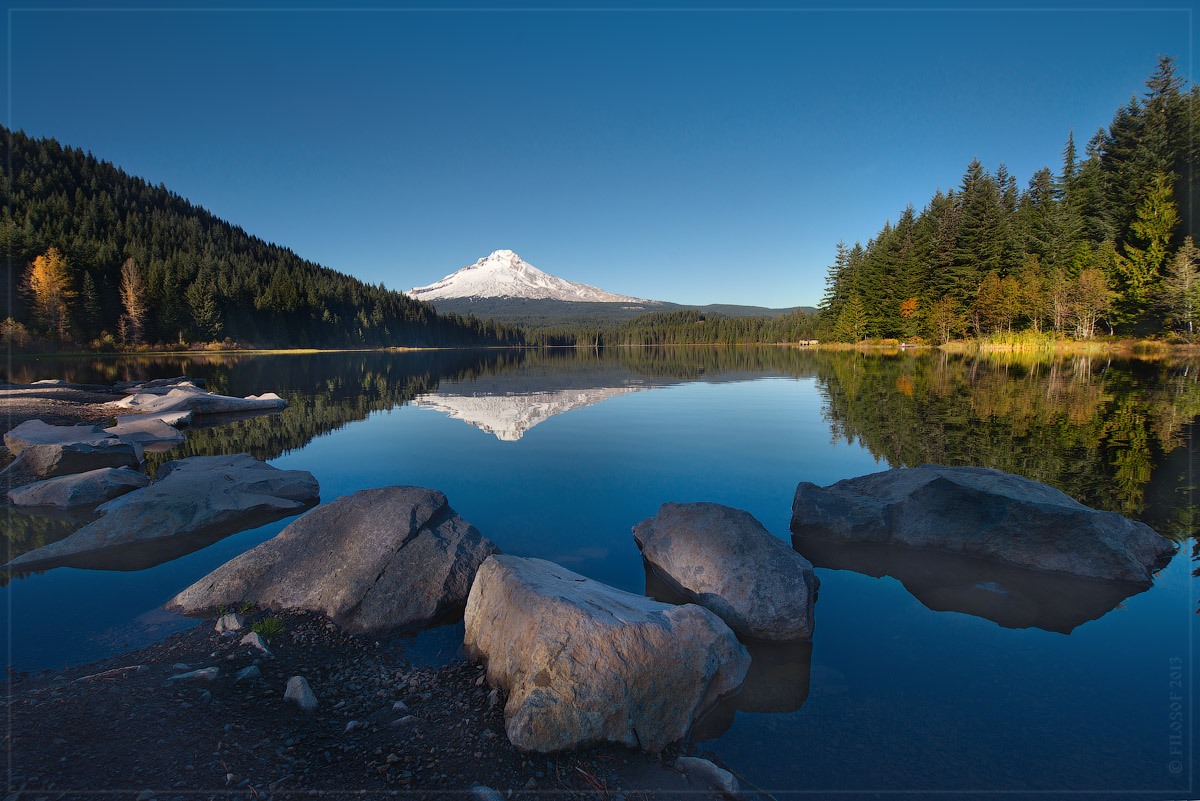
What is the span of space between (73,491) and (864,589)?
14.4 m

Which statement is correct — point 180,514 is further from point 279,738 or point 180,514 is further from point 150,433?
point 150,433

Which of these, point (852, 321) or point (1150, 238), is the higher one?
point (1150, 238)

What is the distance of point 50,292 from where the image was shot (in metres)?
68.6

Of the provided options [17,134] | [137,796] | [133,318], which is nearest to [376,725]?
[137,796]

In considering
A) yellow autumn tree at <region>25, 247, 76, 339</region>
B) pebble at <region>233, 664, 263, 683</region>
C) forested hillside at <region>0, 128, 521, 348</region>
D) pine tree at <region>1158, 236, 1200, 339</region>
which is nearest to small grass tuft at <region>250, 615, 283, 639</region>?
pebble at <region>233, 664, 263, 683</region>

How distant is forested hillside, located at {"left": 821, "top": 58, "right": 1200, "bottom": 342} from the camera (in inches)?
1944

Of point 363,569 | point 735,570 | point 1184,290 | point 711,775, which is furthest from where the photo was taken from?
point 1184,290

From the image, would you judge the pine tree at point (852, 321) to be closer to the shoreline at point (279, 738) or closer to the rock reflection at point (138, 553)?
Result: the rock reflection at point (138, 553)

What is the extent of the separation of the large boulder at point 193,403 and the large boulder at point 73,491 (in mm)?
11965

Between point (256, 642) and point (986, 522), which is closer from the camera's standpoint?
point (256, 642)

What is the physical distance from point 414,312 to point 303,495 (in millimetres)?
148804

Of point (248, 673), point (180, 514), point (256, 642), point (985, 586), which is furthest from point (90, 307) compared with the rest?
point (985, 586)

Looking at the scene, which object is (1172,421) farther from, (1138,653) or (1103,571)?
(1138,653)

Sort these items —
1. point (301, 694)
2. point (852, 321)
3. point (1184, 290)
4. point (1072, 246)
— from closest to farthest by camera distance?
point (301, 694) → point (1184, 290) → point (1072, 246) → point (852, 321)
